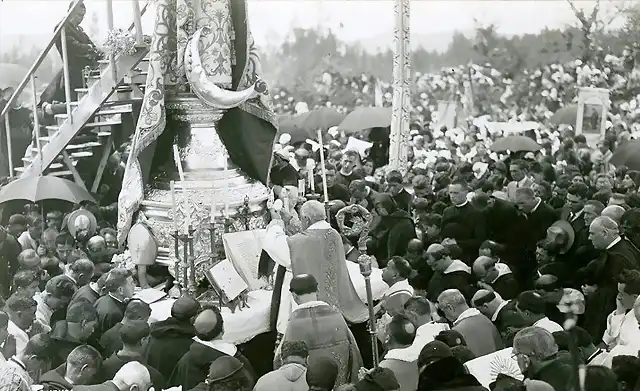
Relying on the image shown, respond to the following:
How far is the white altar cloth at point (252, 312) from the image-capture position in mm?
4371

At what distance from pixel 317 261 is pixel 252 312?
513mm

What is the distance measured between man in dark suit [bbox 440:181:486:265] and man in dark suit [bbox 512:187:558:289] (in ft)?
A: 0.95

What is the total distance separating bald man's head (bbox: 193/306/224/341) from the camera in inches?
145

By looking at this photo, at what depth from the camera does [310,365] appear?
3305 mm

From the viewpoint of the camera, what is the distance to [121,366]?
11.3 feet

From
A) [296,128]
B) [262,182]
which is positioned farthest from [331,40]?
[262,182]

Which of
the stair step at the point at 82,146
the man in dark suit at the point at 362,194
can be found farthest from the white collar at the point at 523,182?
the stair step at the point at 82,146

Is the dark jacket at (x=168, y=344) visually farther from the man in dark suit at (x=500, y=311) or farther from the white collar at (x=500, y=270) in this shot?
the white collar at (x=500, y=270)

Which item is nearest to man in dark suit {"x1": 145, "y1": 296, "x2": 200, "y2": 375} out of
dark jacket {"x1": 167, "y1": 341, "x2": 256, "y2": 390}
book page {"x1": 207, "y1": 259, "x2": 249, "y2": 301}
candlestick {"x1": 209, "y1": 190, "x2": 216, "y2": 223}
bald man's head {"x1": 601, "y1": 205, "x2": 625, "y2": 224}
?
dark jacket {"x1": 167, "y1": 341, "x2": 256, "y2": 390}

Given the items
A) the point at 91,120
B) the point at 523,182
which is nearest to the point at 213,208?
the point at 91,120

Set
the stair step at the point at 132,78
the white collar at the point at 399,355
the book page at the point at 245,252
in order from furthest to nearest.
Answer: the stair step at the point at 132,78
the book page at the point at 245,252
the white collar at the point at 399,355

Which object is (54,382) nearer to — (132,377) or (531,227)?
(132,377)

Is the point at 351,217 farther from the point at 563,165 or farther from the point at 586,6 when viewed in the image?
the point at 586,6

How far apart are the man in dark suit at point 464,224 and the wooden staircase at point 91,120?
98.4 inches
